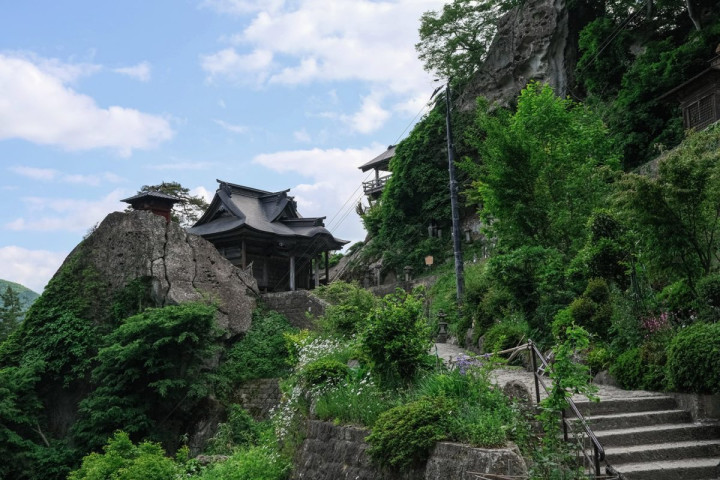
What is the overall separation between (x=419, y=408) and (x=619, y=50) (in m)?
28.7

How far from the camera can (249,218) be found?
35719 millimetres

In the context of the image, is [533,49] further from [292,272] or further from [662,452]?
→ [662,452]

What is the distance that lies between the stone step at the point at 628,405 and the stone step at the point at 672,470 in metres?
1.20

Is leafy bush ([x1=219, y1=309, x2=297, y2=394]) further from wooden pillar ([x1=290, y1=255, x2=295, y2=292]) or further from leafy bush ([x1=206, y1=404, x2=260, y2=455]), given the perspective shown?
wooden pillar ([x1=290, y1=255, x2=295, y2=292])

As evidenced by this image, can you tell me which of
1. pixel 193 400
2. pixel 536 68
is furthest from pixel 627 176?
pixel 536 68

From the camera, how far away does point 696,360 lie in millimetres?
8305

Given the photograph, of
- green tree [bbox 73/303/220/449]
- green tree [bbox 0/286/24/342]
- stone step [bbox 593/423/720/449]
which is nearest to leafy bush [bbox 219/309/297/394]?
green tree [bbox 73/303/220/449]

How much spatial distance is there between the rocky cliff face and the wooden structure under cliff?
13.1m

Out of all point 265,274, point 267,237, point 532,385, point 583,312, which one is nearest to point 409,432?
point 532,385

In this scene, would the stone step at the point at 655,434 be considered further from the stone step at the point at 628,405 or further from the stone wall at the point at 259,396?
the stone wall at the point at 259,396

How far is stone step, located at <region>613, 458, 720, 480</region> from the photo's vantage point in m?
6.83

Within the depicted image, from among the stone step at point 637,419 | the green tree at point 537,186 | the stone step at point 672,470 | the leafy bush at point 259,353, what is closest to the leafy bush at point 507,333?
the green tree at point 537,186

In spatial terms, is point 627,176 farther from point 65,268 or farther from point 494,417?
point 65,268

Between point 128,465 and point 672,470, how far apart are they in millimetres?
11969
